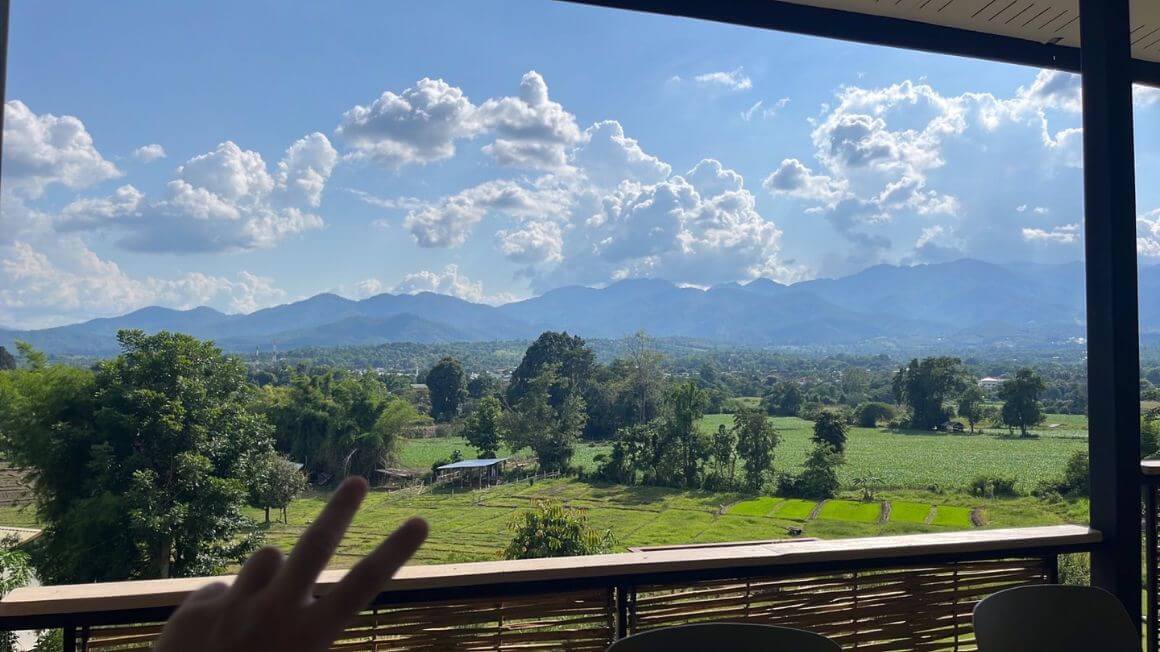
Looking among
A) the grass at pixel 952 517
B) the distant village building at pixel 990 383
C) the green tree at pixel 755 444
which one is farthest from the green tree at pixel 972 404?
the grass at pixel 952 517

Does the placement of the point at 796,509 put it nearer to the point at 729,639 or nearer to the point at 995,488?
the point at 995,488

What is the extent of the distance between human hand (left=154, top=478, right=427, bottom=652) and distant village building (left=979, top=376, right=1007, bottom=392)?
1367cm

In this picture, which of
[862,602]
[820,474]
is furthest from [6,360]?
[820,474]

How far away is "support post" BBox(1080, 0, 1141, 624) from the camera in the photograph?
217 cm

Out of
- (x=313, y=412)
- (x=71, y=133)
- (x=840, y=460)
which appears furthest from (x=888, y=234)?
(x=71, y=133)

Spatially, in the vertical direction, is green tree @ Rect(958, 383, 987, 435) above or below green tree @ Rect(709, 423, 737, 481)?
above

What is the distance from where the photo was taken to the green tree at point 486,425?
13203 millimetres

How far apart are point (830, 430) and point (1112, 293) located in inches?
573

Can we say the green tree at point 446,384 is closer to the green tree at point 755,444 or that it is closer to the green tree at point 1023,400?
the green tree at point 755,444

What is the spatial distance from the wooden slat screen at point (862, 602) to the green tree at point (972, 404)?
1152cm

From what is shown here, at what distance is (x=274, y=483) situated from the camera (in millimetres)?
12383

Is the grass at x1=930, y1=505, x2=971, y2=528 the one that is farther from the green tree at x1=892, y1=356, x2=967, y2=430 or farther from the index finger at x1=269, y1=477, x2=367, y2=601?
the index finger at x1=269, y1=477, x2=367, y2=601

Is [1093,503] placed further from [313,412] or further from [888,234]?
[888,234]

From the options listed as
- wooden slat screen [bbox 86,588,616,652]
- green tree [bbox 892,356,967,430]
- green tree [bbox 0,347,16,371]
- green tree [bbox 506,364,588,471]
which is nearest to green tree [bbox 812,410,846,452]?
green tree [bbox 892,356,967,430]
